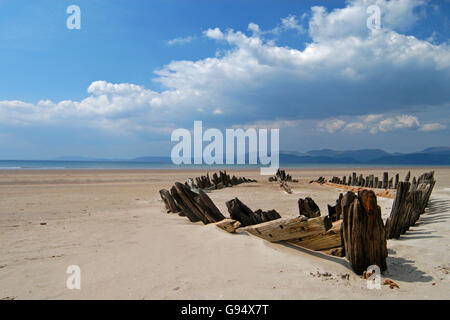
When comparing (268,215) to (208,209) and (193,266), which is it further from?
(193,266)

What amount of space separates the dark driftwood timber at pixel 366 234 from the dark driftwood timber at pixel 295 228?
71 centimetres

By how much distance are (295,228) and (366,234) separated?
3.56ft

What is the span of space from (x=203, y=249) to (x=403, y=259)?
295cm

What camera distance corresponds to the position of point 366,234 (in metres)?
3.61

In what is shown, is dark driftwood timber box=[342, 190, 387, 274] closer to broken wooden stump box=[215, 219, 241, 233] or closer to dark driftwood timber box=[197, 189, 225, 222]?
broken wooden stump box=[215, 219, 241, 233]

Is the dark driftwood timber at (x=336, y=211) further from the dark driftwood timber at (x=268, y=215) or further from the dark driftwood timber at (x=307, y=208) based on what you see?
the dark driftwood timber at (x=268, y=215)

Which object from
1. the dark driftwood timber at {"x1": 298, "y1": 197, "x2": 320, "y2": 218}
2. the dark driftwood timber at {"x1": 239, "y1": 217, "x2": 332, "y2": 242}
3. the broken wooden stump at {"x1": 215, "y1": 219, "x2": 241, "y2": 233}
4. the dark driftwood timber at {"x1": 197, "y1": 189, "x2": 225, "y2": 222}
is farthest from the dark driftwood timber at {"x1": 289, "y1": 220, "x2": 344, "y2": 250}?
the dark driftwood timber at {"x1": 197, "y1": 189, "x2": 225, "y2": 222}

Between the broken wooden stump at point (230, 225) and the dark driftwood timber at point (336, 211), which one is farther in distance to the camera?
the broken wooden stump at point (230, 225)

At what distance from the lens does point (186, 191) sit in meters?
7.06

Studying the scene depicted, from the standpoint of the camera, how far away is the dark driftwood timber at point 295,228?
438 cm

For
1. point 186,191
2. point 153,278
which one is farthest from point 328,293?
point 186,191

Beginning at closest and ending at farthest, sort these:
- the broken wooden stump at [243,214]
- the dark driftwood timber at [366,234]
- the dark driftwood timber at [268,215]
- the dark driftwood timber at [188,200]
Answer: the dark driftwood timber at [366,234] < the broken wooden stump at [243,214] < the dark driftwood timber at [268,215] < the dark driftwood timber at [188,200]
